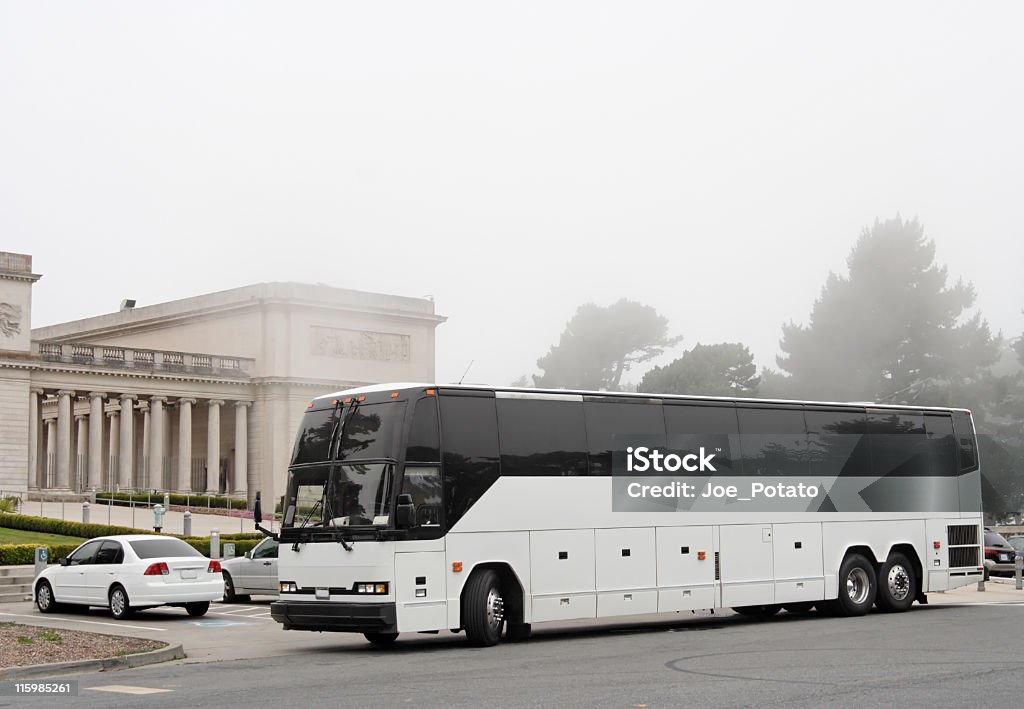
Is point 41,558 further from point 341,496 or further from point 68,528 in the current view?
point 341,496

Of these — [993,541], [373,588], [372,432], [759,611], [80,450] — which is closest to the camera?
[373,588]

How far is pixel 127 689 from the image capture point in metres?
13.5

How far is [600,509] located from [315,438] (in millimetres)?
4675

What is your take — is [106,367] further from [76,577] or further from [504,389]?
[504,389]

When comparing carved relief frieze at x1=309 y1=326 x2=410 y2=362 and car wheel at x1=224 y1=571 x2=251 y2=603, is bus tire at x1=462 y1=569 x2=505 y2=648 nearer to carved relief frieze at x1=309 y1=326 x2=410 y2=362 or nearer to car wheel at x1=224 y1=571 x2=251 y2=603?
car wheel at x1=224 y1=571 x2=251 y2=603

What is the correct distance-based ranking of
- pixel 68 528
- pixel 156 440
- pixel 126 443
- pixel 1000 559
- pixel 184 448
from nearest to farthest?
pixel 1000 559 → pixel 68 528 → pixel 126 443 → pixel 156 440 → pixel 184 448

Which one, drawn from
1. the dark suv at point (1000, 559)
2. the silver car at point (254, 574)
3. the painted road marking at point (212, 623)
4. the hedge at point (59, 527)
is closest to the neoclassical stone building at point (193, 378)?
the hedge at point (59, 527)

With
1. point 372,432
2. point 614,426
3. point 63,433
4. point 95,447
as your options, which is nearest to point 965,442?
point 614,426

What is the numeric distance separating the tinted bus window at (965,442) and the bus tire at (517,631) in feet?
36.2

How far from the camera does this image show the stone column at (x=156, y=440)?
69875 millimetres

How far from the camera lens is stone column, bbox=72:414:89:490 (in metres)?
69.2

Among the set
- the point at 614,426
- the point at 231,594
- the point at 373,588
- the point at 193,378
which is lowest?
the point at 231,594

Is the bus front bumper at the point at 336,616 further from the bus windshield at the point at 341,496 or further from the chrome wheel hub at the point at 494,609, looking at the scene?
the chrome wheel hub at the point at 494,609

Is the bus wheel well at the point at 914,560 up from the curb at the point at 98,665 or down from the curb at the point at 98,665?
up
